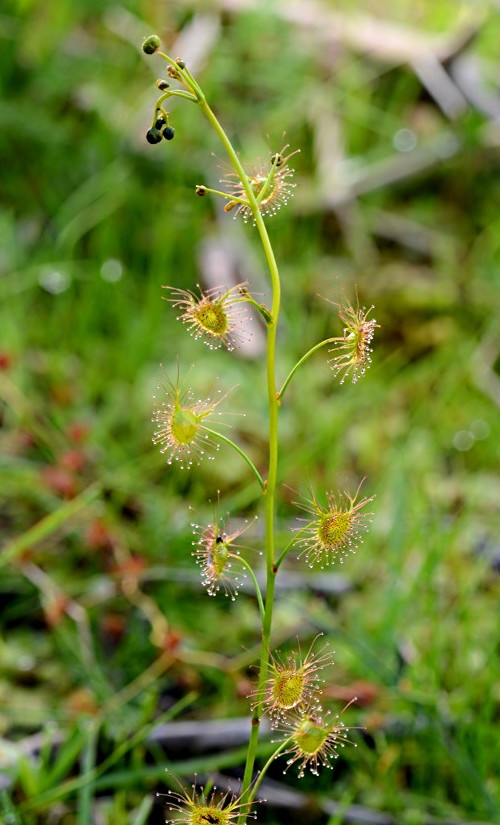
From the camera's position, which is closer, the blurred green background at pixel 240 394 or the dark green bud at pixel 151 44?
the dark green bud at pixel 151 44

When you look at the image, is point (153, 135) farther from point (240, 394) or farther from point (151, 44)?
point (240, 394)

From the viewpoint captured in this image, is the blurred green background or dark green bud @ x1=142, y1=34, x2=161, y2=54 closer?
dark green bud @ x1=142, y1=34, x2=161, y2=54

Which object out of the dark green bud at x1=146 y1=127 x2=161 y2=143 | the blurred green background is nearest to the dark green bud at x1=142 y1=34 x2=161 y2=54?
the dark green bud at x1=146 y1=127 x2=161 y2=143

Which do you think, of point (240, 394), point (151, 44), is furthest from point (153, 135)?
point (240, 394)

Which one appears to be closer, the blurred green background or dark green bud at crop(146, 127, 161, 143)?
dark green bud at crop(146, 127, 161, 143)

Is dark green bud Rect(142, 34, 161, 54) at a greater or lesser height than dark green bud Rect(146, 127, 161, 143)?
greater

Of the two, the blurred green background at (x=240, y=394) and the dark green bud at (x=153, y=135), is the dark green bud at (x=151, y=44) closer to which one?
the dark green bud at (x=153, y=135)

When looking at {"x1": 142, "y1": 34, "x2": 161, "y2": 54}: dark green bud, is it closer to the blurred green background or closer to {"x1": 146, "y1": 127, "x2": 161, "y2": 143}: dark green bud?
{"x1": 146, "y1": 127, "x2": 161, "y2": 143}: dark green bud

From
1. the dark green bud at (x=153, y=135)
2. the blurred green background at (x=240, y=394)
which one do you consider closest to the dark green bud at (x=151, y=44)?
the dark green bud at (x=153, y=135)
